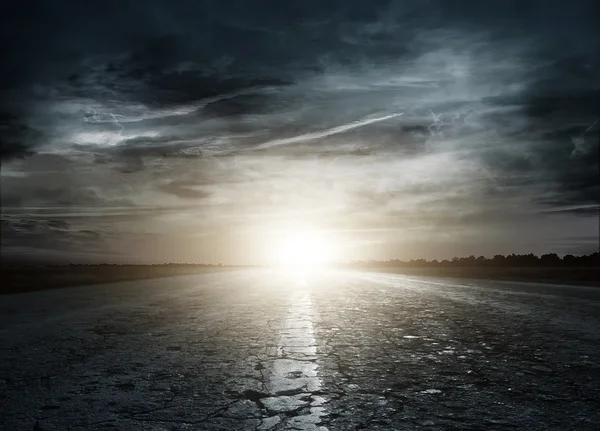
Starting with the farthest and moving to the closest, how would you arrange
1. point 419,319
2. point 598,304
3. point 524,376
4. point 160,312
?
1. point 598,304
2. point 160,312
3. point 419,319
4. point 524,376

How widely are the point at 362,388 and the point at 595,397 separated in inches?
92.3

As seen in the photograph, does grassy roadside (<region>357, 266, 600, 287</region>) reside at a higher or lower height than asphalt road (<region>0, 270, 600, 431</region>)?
higher

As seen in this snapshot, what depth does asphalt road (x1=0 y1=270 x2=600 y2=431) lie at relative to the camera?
4.90 metres

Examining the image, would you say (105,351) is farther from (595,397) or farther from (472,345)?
(595,397)

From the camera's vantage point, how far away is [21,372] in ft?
23.5

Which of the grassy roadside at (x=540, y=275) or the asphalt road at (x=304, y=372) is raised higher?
the grassy roadside at (x=540, y=275)

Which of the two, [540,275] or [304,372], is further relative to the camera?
[540,275]

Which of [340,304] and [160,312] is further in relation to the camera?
[340,304]

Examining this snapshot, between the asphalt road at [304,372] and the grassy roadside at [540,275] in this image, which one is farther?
the grassy roadside at [540,275]

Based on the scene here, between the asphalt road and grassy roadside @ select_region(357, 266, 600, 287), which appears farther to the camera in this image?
grassy roadside @ select_region(357, 266, 600, 287)

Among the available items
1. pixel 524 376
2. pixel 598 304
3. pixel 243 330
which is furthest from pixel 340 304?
pixel 524 376

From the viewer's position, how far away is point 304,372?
6797 millimetres

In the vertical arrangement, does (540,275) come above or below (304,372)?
above

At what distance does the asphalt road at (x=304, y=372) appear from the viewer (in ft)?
16.1
